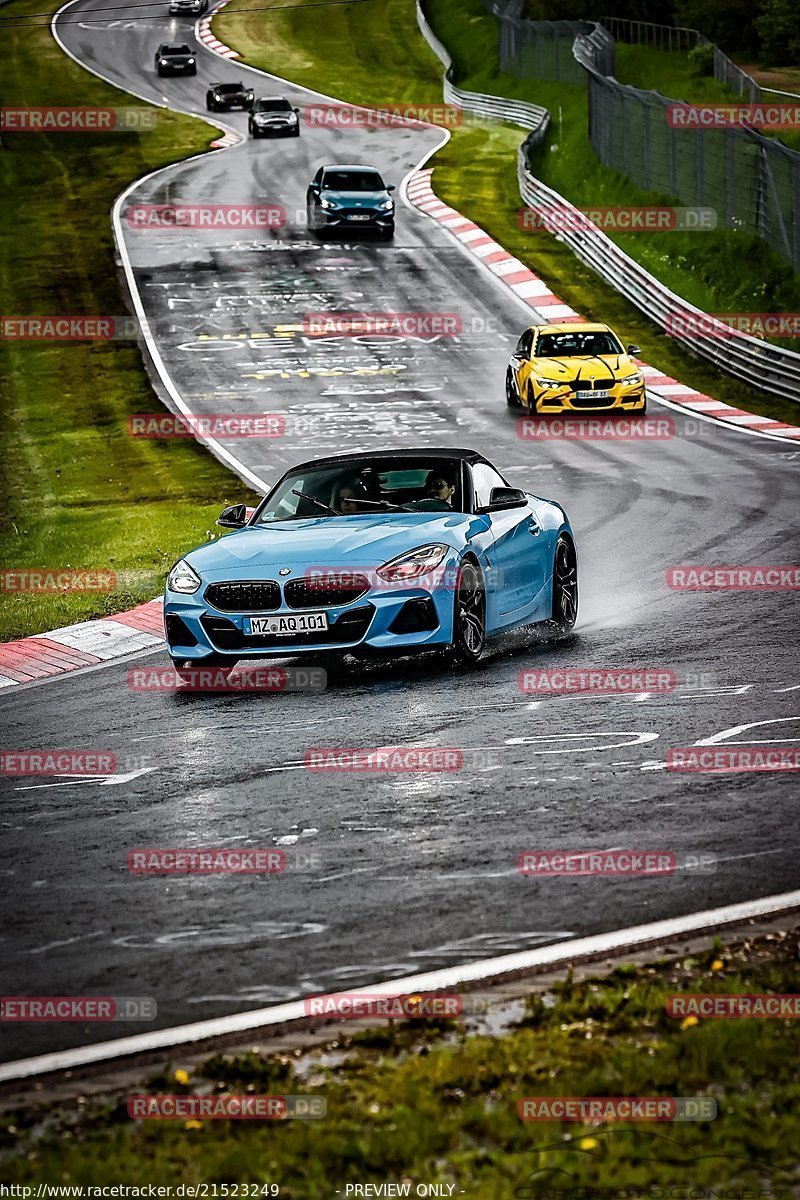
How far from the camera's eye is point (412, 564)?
36.3 feet

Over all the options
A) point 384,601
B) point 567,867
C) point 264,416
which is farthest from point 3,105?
point 567,867

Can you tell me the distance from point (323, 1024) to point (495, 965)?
2.30ft

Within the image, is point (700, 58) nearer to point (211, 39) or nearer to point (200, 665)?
point (211, 39)

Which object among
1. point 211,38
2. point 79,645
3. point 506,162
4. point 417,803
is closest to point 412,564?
point 417,803

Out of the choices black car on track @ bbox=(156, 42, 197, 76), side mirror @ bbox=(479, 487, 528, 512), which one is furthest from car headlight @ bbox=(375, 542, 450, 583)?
black car on track @ bbox=(156, 42, 197, 76)

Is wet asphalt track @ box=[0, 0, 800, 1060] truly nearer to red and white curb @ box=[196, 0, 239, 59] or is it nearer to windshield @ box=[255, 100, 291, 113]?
windshield @ box=[255, 100, 291, 113]

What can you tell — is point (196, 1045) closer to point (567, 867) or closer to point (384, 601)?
point (567, 867)

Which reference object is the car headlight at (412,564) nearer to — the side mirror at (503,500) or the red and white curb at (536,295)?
the side mirror at (503,500)

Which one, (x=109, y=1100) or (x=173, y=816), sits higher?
(x=109, y=1100)

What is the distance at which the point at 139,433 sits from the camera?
26.1m

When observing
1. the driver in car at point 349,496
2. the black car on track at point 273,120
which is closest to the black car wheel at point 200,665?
the driver in car at point 349,496

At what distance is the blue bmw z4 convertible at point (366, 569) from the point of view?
10.9m

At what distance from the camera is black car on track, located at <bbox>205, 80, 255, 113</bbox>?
65.4 meters

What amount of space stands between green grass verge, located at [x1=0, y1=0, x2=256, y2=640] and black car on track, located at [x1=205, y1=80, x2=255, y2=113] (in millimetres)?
6471
